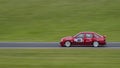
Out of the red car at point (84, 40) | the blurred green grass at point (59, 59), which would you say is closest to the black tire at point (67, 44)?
the red car at point (84, 40)

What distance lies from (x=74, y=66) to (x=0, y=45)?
529 inches

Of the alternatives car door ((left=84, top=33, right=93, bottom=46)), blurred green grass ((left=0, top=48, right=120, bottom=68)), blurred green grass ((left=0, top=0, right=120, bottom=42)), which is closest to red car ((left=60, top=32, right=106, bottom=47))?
car door ((left=84, top=33, right=93, bottom=46))

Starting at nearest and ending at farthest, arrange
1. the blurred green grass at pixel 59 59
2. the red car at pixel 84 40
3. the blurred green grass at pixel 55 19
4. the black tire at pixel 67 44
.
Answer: the blurred green grass at pixel 59 59 < the red car at pixel 84 40 < the black tire at pixel 67 44 < the blurred green grass at pixel 55 19

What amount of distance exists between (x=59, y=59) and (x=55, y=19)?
2387cm

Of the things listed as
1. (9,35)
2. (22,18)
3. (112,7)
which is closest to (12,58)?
(9,35)

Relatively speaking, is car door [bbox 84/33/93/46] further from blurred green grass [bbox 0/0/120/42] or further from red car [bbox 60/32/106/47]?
blurred green grass [bbox 0/0/120/42]

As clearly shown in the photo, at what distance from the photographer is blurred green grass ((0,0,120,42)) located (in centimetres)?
4072

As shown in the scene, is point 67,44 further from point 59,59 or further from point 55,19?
point 55,19

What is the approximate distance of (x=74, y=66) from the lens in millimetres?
19656

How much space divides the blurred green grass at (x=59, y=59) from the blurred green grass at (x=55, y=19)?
10.7 meters

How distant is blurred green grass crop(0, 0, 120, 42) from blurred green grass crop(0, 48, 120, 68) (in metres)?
10.7

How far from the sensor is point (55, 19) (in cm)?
4675

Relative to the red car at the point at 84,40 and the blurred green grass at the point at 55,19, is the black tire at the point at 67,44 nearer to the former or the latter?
the red car at the point at 84,40

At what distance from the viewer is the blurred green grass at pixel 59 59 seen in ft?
66.0
